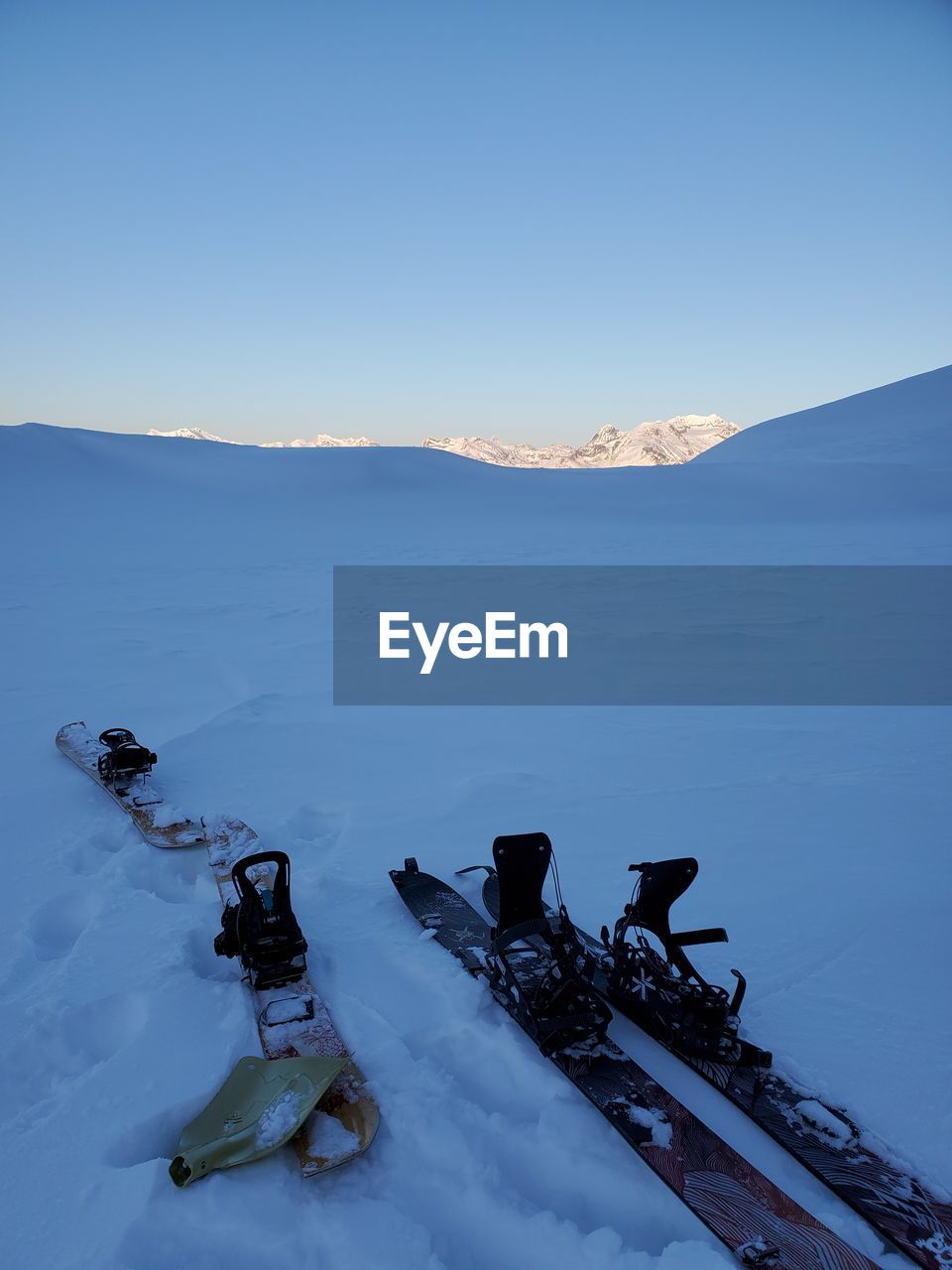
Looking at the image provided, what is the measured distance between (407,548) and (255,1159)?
1966 centimetres

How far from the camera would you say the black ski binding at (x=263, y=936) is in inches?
143

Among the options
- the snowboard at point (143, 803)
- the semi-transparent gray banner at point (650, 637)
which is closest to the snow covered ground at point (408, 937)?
the snowboard at point (143, 803)

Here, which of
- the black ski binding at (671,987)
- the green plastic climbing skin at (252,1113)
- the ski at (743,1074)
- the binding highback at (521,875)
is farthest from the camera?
the binding highback at (521,875)

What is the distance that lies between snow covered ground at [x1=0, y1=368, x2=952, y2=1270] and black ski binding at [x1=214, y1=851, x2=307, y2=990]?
6.4 inches

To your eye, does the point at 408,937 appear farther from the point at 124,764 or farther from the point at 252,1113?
the point at 124,764

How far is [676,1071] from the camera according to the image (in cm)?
323

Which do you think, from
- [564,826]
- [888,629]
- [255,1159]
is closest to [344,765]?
[564,826]

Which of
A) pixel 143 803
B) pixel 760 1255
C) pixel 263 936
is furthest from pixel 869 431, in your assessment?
pixel 760 1255

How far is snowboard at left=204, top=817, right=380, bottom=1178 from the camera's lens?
274cm

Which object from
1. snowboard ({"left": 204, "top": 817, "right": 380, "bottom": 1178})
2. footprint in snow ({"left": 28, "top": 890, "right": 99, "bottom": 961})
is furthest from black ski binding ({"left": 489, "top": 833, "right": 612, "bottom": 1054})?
footprint in snow ({"left": 28, "top": 890, "right": 99, "bottom": 961})

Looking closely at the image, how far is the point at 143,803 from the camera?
556cm

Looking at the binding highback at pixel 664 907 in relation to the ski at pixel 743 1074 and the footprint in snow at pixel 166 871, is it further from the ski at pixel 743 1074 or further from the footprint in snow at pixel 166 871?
the footprint in snow at pixel 166 871

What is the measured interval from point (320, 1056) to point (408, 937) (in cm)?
107

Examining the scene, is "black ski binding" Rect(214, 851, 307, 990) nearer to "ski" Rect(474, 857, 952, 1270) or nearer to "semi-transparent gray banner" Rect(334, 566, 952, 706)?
"ski" Rect(474, 857, 952, 1270)
